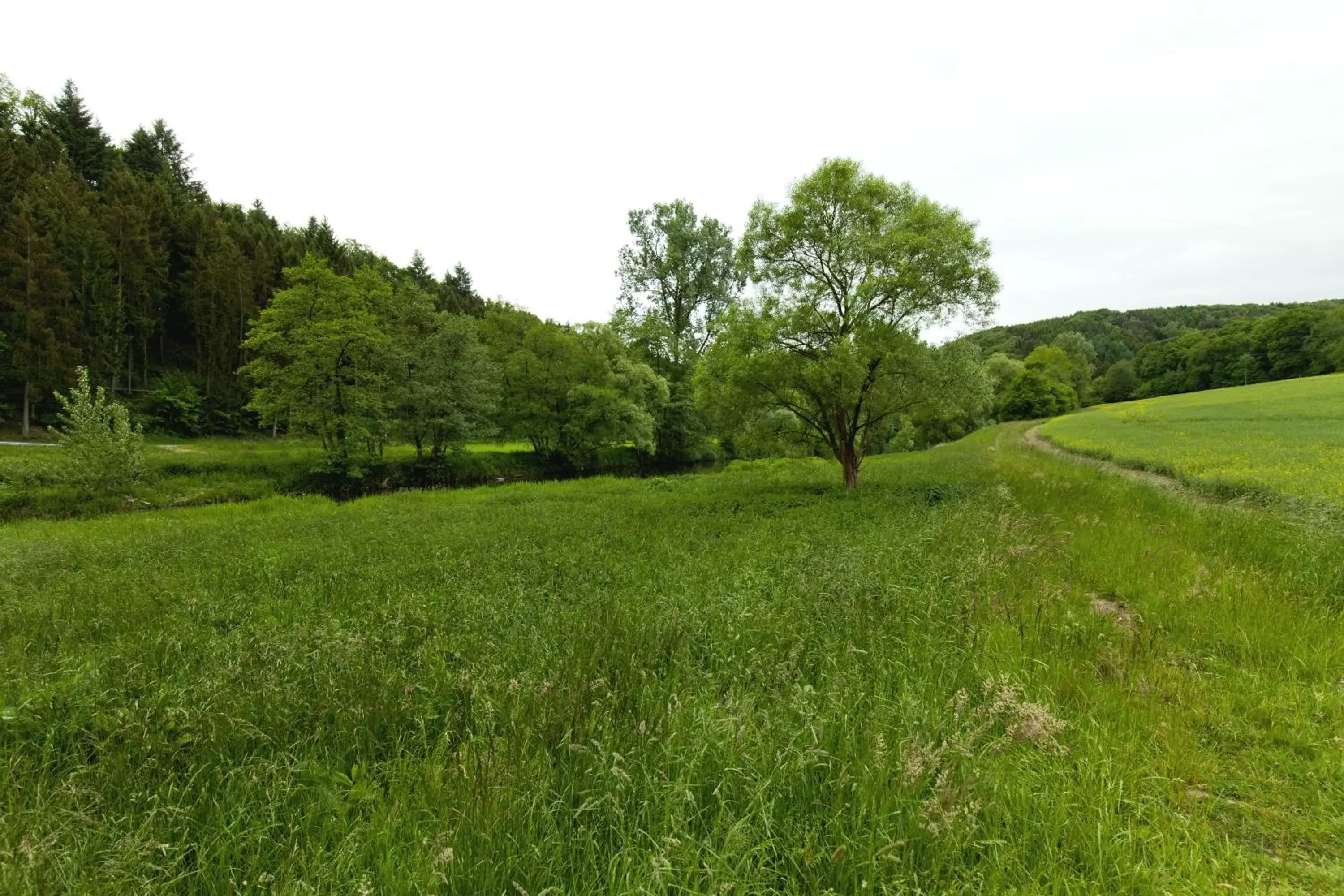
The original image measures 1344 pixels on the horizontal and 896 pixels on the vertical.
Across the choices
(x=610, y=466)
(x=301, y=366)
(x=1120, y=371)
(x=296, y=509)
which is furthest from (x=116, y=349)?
(x=1120, y=371)

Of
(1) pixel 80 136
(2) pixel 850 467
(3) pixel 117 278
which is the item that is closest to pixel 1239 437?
(2) pixel 850 467

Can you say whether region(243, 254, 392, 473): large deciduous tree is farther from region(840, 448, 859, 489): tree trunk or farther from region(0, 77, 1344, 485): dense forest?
region(840, 448, 859, 489): tree trunk

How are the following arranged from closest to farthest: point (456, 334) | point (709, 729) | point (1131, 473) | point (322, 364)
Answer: point (709, 729) → point (1131, 473) → point (322, 364) → point (456, 334)

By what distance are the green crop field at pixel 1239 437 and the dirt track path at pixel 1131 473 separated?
358 mm

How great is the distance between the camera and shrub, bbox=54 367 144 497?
20844mm

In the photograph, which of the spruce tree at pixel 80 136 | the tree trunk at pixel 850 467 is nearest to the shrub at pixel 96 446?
the tree trunk at pixel 850 467

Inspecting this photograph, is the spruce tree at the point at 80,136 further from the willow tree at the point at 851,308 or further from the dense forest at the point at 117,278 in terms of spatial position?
the willow tree at the point at 851,308

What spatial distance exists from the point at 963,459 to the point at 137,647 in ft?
110

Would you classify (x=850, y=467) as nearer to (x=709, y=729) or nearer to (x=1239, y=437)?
(x=709, y=729)

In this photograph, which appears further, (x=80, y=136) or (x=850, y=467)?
(x=80, y=136)

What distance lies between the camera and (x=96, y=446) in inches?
825

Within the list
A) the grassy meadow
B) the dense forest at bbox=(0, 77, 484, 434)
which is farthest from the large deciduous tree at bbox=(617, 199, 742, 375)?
the grassy meadow

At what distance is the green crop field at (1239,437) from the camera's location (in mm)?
14219

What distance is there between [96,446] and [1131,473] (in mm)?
44366
